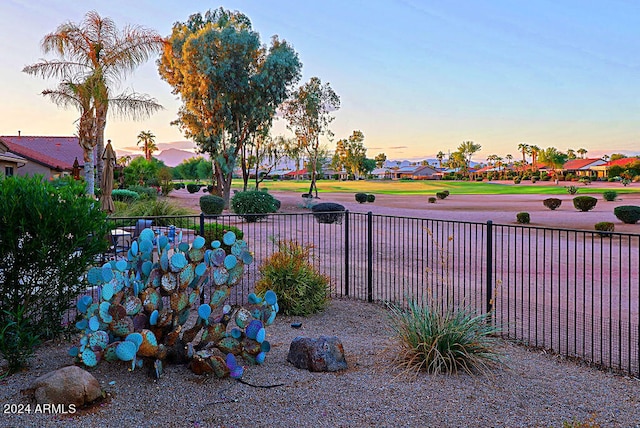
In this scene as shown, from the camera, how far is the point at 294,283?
8680 mm

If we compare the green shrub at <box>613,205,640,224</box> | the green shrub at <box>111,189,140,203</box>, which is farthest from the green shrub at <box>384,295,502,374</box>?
the green shrub at <box>111,189,140,203</box>

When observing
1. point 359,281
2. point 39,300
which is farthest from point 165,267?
point 359,281

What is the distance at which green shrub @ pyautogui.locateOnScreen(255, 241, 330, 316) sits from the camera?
8.55m

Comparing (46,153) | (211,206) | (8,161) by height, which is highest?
(46,153)

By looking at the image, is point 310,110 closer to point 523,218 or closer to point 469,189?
point 523,218

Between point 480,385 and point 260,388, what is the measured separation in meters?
2.13

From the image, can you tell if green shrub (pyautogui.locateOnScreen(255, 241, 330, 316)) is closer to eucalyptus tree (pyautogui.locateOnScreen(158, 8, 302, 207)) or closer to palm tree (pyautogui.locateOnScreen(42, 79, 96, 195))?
palm tree (pyautogui.locateOnScreen(42, 79, 96, 195))

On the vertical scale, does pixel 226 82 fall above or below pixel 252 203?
above

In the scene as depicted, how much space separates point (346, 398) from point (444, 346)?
1.41 metres

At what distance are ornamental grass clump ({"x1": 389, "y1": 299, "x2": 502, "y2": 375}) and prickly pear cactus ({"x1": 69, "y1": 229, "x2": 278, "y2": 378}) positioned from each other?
4.96ft

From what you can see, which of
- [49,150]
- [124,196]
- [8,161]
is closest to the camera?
[124,196]

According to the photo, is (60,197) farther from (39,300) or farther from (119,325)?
(119,325)

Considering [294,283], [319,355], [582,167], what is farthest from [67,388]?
[582,167]

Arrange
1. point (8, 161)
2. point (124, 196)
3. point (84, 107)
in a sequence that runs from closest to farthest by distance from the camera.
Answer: point (84, 107), point (124, 196), point (8, 161)
